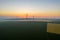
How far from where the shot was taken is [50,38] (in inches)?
78.4

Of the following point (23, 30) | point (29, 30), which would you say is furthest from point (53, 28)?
point (23, 30)

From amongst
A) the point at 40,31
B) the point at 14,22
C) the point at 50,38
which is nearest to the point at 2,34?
the point at 14,22

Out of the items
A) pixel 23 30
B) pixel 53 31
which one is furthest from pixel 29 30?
pixel 53 31

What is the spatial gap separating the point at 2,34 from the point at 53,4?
132cm

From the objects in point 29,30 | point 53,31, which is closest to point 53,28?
point 53,31

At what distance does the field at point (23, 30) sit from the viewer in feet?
6.43

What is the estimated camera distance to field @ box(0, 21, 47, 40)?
1959 mm

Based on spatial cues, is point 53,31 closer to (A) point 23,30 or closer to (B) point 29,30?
(B) point 29,30

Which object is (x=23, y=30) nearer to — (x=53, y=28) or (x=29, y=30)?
(x=29, y=30)

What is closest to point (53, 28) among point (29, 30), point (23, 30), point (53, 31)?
point (53, 31)

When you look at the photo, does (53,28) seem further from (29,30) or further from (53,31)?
(29,30)

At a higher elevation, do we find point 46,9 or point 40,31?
point 46,9

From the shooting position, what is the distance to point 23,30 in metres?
2.00

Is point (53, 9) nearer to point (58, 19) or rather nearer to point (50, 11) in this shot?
point (50, 11)
